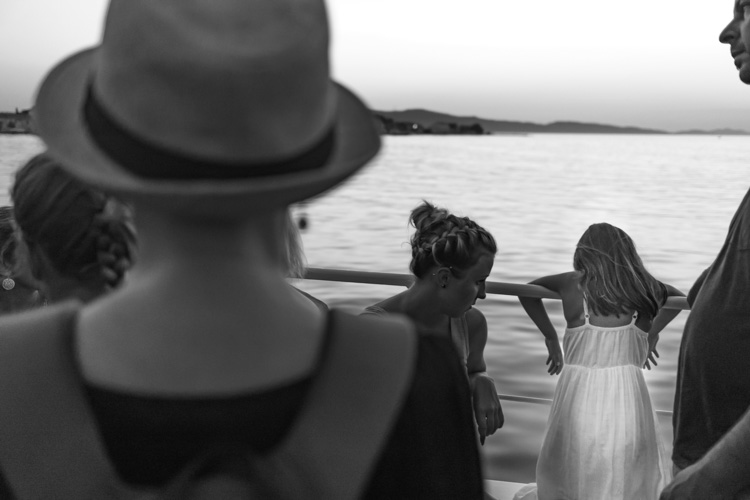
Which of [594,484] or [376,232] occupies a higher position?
[594,484]

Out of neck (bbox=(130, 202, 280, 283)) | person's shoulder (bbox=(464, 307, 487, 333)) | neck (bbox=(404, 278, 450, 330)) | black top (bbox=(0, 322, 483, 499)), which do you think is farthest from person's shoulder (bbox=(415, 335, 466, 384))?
person's shoulder (bbox=(464, 307, 487, 333))

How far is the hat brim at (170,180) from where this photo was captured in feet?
2.35

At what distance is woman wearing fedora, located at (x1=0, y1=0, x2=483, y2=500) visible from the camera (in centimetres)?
73

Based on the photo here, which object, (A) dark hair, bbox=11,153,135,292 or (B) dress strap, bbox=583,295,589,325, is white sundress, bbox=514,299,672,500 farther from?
(A) dark hair, bbox=11,153,135,292

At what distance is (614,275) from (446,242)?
705mm

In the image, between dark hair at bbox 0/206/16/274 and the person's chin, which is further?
dark hair at bbox 0/206/16/274

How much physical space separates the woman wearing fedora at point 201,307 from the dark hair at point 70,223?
2.56 feet

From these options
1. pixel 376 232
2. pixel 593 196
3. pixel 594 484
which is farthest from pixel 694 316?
pixel 593 196

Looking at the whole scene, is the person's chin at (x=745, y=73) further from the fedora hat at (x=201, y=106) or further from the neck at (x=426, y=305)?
the neck at (x=426, y=305)

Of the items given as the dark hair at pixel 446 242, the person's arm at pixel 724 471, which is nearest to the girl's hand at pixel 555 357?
the dark hair at pixel 446 242

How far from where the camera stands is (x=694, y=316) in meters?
1.52

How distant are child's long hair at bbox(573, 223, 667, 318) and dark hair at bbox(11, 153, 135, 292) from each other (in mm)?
2004

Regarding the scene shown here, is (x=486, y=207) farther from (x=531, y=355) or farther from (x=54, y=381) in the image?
(x=54, y=381)

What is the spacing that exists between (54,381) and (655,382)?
8.16 meters
